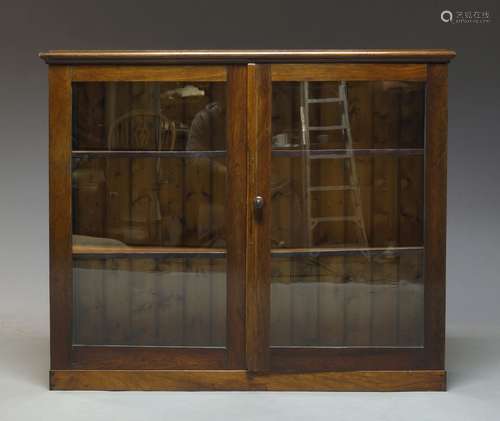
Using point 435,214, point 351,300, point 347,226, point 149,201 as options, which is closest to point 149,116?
point 149,201

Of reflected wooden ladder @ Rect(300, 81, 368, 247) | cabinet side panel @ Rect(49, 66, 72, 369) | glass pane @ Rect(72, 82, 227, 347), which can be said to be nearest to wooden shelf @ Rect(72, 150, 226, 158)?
glass pane @ Rect(72, 82, 227, 347)

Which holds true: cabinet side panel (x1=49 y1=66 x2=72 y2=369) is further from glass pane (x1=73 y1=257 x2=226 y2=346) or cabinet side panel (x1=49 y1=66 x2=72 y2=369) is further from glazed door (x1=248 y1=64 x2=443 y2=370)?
glazed door (x1=248 y1=64 x2=443 y2=370)

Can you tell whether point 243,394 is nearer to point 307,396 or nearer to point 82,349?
point 307,396

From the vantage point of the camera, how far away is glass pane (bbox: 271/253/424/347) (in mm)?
3822

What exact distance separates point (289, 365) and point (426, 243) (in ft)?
2.61

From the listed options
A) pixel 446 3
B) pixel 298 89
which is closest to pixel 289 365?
pixel 298 89

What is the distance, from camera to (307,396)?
3.71m

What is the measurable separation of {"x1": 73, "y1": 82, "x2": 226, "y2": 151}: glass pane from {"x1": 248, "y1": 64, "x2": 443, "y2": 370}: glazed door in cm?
26

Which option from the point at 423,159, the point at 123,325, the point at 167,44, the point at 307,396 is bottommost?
the point at 307,396

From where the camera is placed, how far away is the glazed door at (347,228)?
12.4 feet

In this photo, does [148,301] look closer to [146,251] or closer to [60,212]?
[146,251]

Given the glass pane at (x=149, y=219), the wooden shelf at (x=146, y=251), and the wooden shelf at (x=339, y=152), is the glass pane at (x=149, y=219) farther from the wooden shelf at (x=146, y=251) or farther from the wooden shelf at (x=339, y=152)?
the wooden shelf at (x=339, y=152)

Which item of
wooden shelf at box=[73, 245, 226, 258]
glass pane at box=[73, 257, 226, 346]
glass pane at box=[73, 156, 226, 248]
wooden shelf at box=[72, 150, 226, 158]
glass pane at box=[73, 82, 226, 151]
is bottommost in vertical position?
glass pane at box=[73, 257, 226, 346]

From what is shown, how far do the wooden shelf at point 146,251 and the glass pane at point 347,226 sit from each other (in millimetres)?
290
